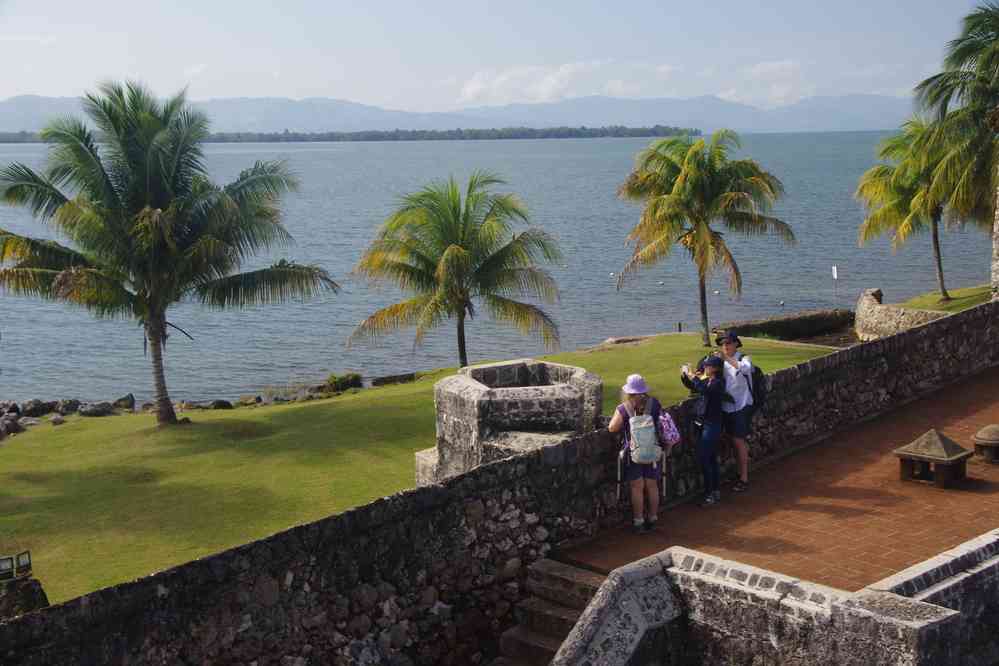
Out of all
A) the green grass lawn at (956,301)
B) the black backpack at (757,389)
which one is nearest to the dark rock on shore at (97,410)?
the black backpack at (757,389)

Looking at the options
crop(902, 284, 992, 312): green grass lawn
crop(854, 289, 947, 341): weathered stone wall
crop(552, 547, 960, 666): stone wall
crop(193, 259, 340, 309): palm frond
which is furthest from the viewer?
crop(902, 284, 992, 312): green grass lawn

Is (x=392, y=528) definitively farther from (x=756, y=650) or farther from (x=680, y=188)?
(x=680, y=188)

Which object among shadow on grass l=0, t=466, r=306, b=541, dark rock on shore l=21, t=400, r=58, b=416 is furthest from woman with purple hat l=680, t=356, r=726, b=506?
dark rock on shore l=21, t=400, r=58, b=416

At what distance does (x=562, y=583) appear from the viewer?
31.2 ft

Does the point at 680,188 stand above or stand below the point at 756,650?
above

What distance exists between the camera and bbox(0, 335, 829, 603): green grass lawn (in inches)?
596

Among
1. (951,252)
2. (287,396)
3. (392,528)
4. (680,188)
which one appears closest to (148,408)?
(287,396)

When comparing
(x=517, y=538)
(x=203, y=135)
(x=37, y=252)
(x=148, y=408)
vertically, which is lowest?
(x=148, y=408)

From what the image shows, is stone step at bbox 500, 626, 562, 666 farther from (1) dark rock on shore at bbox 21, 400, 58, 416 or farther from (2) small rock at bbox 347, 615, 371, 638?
(1) dark rock on shore at bbox 21, 400, 58, 416

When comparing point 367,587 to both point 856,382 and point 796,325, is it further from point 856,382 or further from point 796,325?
point 796,325

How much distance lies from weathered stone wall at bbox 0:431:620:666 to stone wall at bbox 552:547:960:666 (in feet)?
4.98

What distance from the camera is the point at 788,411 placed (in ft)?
43.6

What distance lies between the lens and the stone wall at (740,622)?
24.7ft

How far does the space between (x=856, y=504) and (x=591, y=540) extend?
2860mm
